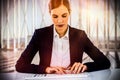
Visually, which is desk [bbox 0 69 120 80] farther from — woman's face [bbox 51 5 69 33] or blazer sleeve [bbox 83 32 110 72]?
woman's face [bbox 51 5 69 33]

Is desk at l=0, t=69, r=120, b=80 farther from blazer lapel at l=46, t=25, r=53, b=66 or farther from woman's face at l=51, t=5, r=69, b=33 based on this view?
woman's face at l=51, t=5, r=69, b=33

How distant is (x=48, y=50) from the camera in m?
4.18

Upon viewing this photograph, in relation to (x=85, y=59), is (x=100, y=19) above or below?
above

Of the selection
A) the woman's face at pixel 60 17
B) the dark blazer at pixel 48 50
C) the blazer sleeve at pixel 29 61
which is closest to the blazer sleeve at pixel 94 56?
the dark blazer at pixel 48 50

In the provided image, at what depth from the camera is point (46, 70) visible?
418 centimetres

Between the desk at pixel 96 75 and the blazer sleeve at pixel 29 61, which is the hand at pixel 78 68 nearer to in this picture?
the desk at pixel 96 75

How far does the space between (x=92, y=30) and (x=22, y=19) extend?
19.2 inches

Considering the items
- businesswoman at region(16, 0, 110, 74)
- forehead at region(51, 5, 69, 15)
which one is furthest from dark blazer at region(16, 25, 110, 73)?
forehead at region(51, 5, 69, 15)

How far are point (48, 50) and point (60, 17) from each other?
240 millimetres

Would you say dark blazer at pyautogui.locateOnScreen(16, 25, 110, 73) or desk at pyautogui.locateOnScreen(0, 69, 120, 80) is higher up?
dark blazer at pyautogui.locateOnScreen(16, 25, 110, 73)

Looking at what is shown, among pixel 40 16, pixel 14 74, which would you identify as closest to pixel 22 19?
pixel 40 16

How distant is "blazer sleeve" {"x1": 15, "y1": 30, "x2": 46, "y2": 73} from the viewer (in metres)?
4.18

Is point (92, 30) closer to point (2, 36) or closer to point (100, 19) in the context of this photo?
point (100, 19)

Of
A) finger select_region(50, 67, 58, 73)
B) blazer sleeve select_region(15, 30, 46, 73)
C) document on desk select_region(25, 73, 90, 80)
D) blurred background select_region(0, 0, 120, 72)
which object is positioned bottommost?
document on desk select_region(25, 73, 90, 80)
